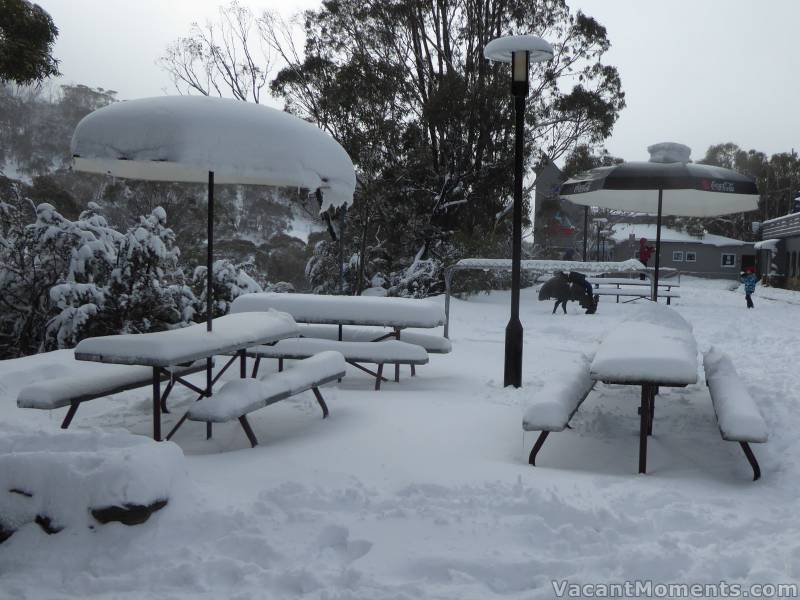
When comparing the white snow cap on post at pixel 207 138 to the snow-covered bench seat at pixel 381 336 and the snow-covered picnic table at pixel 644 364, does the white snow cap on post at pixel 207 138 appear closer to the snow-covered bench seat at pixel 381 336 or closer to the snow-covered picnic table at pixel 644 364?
the snow-covered picnic table at pixel 644 364

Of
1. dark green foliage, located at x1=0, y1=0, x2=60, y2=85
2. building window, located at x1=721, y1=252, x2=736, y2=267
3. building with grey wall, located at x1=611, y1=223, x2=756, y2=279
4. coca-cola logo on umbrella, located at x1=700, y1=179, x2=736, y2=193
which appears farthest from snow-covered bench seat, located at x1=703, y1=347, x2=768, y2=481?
building window, located at x1=721, y1=252, x2=736, y2=267

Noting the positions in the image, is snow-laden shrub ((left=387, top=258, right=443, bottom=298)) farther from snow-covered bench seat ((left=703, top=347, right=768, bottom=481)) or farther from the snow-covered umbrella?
snow-covered bench seat ((left=703, top=347, right=768, bottom=481))

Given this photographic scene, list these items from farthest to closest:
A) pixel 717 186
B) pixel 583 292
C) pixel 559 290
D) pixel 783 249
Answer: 1. pixel 783 249
2. pixel 559 290
3. pixel 583 292
4. pixel 717 186

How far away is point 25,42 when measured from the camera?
1003 centimetres

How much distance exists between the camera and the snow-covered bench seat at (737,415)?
12.7 ft

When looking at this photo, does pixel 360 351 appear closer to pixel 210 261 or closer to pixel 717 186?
pixel 210 261

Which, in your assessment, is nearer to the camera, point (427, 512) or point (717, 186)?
point (427, 512)

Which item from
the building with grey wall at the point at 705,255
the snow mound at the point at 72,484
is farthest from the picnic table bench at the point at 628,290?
the building with grey wall at the point at 705,255

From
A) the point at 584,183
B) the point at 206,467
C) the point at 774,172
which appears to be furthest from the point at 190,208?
the point at 774,172

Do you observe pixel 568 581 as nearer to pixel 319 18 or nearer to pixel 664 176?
pixel 664 176

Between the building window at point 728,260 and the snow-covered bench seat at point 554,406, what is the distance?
163 feet

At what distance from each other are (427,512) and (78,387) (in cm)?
269

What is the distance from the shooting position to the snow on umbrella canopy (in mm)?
4031

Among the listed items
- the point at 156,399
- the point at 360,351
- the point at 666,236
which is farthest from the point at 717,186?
the point at 666,236
